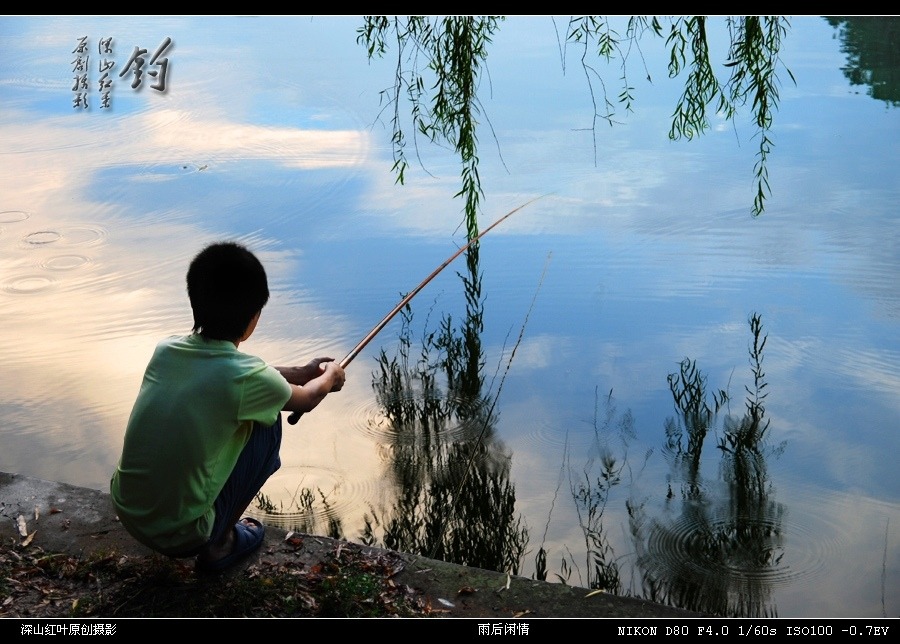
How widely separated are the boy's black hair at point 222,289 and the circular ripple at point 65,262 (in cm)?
336

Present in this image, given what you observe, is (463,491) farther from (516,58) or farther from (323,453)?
(516,58)

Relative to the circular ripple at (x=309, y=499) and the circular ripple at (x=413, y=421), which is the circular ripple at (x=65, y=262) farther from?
the circular ripple at (x=309, y=499)

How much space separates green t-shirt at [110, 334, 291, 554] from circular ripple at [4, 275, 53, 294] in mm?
3117

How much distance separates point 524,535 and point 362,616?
962 mm

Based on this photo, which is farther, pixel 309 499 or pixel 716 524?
pixel 309 499

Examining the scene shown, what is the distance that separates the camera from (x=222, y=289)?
2.20 meters

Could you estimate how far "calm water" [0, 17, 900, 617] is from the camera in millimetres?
3238

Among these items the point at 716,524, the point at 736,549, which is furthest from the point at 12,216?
the point at 736,549

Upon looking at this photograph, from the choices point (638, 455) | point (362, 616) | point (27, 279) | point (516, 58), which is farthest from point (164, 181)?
point (362, 616)

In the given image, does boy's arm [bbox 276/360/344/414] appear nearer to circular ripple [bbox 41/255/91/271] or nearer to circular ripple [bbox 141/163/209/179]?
circular ripple [bbox 41/255/91/271]

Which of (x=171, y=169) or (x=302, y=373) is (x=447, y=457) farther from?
(x=171, y=169)

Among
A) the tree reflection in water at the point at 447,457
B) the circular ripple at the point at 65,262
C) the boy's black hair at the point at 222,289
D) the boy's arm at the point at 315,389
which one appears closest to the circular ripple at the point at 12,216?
the circular ripple at the point at 65,262

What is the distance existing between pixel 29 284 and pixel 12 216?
3.34ft

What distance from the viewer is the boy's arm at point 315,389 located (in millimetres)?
2305
